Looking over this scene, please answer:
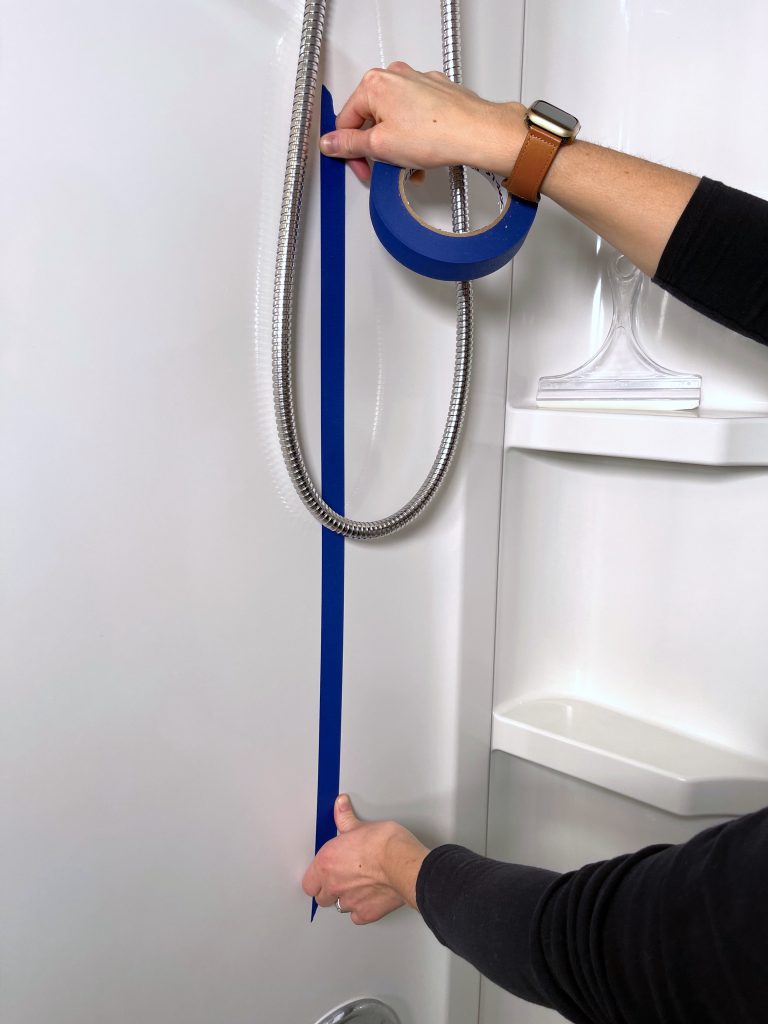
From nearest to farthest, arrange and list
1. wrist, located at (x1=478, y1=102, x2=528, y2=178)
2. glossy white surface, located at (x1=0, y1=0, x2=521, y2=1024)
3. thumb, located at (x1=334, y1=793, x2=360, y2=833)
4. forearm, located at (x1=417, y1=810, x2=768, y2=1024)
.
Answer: forearm, located at (x1=417, y1=810, x2=768, y2=1024)
glossy white surface, located at (x1=0, y1=0, x2=521, y2=1024)
wrist, located at (x1=478, y1=102, x2=528, y2=178)
thumb, located at (x1=334, y1=793, x2=360, y2=833)

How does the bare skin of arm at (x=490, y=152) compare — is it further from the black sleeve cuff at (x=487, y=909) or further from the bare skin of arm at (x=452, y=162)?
the black sleeve cuff at (x=487, y=909)

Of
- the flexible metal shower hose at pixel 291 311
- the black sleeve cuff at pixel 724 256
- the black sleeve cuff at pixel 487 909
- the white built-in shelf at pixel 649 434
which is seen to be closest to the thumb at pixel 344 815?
the black sleeve cuff at pixel 487 909

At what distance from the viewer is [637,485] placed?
91 cm

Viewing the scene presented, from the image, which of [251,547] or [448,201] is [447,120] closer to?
[448,201]

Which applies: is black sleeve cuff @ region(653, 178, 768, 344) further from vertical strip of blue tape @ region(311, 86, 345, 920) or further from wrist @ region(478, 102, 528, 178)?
vertical strip of blue tape @ region(311, 86, 345, 920)

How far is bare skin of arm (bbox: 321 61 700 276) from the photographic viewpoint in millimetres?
638

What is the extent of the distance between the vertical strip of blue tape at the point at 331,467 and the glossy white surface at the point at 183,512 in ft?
0.04

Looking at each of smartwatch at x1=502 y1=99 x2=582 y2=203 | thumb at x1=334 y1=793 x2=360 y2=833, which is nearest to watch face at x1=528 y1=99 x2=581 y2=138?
smartwatch at x1=502 y1=99 x2=582 y2=203

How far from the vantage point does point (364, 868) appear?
730 millimetres

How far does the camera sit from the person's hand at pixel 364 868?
711mm

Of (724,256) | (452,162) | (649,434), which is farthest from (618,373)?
(452,162)

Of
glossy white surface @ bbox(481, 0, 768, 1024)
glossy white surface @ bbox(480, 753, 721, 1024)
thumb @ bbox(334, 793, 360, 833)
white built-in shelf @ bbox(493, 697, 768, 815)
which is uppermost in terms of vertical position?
glossy white surface @ bbox(481, 0, 768, 1024)

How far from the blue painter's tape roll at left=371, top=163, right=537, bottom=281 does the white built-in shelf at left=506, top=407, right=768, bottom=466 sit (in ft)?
0.74

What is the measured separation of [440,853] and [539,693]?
35cm
